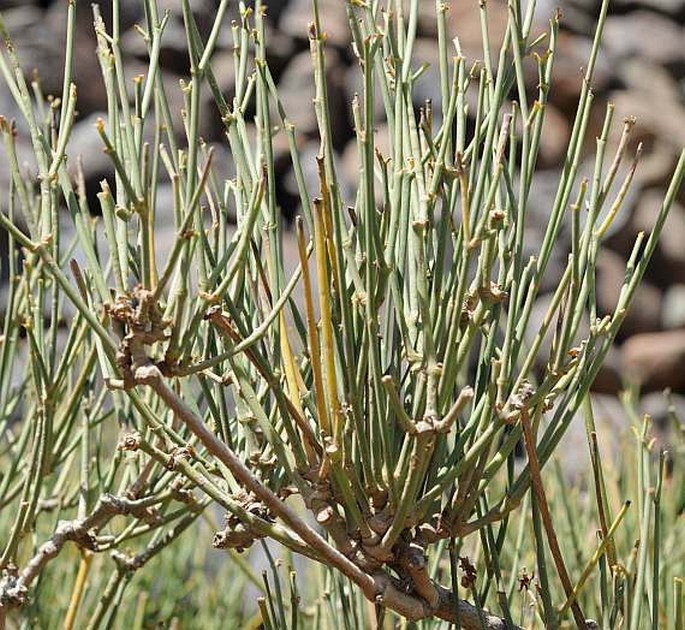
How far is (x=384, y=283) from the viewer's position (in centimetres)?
49

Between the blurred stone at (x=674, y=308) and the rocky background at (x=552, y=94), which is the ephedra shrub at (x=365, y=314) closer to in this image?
the rocky background at (x=552, y=94)

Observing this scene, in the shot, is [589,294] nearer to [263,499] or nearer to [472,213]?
[472,213]

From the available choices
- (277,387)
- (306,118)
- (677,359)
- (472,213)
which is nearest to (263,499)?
(277,387)

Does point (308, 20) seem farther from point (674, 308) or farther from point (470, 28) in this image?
point (674, 308)

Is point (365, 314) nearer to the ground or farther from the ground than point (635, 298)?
farther from the ground

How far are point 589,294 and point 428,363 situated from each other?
0.34ft

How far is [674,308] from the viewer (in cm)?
364

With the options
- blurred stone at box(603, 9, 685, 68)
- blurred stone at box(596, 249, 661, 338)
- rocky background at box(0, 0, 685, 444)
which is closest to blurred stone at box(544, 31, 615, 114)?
rocky background at box(0, 0, 685, 444)

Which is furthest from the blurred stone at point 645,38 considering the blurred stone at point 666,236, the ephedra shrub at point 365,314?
the ephedra shrub at point 365,314

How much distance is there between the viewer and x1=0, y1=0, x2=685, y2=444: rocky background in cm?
333

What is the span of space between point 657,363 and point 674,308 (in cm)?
21

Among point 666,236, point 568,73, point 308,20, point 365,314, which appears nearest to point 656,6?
point 568,73

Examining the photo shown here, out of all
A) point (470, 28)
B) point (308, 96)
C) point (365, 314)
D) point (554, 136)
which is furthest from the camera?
point (470, 28)

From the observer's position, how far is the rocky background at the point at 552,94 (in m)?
3.33
